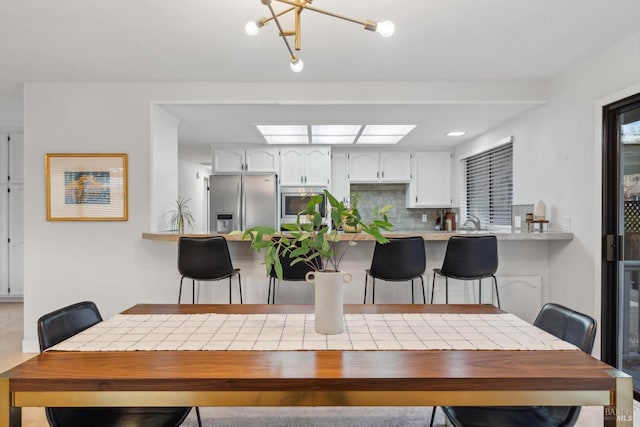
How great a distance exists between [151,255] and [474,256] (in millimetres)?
2707

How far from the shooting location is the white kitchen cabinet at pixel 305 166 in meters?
5.06

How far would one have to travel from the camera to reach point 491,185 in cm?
431

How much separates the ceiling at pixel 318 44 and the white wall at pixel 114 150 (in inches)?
3.7

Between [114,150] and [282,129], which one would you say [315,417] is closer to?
[114,150]

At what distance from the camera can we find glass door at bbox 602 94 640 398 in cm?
241

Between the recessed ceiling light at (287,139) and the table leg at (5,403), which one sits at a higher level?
the recessed ceiling light at (287,139)

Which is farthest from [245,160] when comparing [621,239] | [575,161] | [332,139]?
[621,239]

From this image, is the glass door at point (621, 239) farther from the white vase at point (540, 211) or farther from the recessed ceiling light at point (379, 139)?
the recessed ceiling light at point (379, 139)

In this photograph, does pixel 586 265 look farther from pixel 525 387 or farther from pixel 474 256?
pixel 525 387

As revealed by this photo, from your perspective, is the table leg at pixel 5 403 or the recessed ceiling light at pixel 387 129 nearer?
the table leg at pixel 5 403

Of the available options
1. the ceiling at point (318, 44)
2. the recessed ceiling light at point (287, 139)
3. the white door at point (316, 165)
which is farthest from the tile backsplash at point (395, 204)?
the ceiling at point (318, 44)

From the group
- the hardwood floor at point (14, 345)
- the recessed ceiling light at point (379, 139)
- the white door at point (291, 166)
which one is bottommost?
the hardwood floor at point (14, 345)

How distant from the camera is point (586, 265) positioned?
2.71 metres

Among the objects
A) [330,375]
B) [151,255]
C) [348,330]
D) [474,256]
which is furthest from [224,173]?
[330,375]
